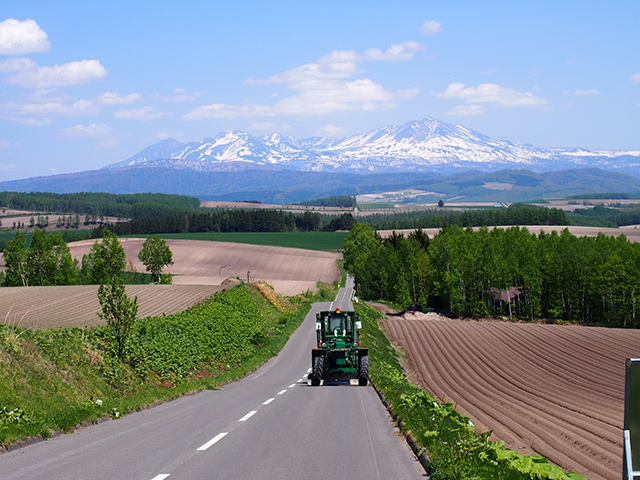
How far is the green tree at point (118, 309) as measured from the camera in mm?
22453

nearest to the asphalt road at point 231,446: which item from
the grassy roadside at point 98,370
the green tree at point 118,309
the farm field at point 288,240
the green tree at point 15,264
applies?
the grassy roadside at point 98,370

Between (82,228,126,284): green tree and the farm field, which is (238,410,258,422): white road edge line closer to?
(82,228,126,284): green tree

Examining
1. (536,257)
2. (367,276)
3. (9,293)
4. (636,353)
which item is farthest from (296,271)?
(636,353)

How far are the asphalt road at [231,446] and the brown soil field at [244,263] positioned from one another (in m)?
86.5

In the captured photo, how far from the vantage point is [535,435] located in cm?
1612

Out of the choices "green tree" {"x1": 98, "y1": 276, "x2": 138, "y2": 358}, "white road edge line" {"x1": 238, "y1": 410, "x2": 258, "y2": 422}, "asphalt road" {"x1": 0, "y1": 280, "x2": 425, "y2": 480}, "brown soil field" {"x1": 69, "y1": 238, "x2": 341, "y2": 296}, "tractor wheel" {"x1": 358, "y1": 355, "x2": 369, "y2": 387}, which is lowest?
"brown soil field" {"x1": 69, "y1": 238, "x2": 341, "y2": 296}

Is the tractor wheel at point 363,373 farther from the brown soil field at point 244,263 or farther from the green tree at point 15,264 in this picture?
the green tree at point 15,264

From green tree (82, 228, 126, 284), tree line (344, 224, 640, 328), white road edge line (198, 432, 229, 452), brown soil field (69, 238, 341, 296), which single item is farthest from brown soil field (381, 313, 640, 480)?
green tree (82, 228, 126, 284)

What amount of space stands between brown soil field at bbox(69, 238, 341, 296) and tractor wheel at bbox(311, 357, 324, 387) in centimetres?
7751

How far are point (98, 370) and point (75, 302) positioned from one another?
35160 millimetres

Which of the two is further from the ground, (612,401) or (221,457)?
(221,457)

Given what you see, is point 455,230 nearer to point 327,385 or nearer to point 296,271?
point 296,271

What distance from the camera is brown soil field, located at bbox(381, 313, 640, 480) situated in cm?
1523

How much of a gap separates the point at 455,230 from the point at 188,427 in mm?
99029
